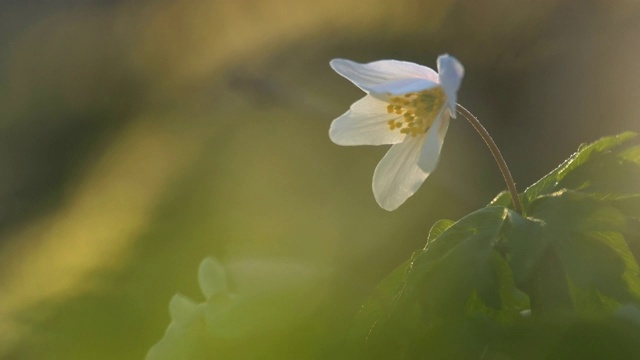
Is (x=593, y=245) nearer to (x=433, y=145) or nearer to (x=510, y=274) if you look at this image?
(x=510, y=274)

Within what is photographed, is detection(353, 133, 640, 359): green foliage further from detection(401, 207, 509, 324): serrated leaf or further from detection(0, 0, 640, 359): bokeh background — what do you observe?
detection(0, 0, 640, 359): bokeh background

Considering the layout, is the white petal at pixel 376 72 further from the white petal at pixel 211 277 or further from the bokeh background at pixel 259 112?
the bokeh background at pixel 259 112

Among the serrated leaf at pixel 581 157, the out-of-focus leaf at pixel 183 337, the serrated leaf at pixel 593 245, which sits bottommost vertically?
the serrated leaf at pixel 593 245

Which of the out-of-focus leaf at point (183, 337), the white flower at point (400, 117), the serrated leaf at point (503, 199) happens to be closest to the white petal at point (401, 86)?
the white flower at point (400, 117)

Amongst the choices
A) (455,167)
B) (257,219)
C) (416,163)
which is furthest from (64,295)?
(455,167)

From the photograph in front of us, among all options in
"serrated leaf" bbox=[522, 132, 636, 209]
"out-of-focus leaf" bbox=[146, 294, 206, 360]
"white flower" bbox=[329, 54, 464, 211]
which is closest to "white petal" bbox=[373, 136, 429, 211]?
"white flower" bbox=[329, 54, 464, 211]

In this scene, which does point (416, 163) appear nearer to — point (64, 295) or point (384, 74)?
point (384, 74)
